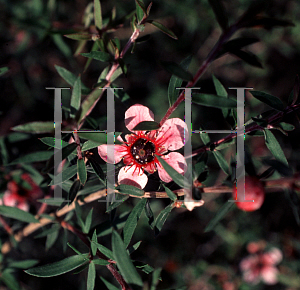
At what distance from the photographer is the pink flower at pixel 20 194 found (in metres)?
1.81

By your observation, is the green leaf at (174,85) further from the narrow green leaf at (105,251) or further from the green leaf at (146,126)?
the narrow green leaf at (105,251)

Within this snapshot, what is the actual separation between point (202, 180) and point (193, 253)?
2120 millimetres

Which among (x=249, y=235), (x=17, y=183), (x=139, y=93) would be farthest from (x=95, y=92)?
(x=139, y=93)

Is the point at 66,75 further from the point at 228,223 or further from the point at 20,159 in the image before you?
the point at 228,223

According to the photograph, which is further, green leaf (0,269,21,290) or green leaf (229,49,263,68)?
green leaf (0,269,21,290)

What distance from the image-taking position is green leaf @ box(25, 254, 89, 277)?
3.23 feet

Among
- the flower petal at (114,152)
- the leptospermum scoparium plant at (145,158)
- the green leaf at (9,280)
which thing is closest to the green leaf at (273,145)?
the leptospermum scoparium plant at (145,158)

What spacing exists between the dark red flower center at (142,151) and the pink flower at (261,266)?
1.76 meters

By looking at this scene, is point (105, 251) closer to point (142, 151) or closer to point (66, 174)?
point (66, 174)

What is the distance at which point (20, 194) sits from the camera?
1.89m

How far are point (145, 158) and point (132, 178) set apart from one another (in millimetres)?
120

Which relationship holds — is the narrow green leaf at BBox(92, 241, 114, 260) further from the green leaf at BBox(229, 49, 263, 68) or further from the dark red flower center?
the green leaf at BBox(229, 49, 263, 68)

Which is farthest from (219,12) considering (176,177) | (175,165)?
(175,165)

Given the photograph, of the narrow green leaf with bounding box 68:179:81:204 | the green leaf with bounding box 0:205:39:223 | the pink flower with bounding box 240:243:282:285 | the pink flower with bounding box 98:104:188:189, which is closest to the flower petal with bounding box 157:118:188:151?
the pink flower with bounding box 98:104:188:189
